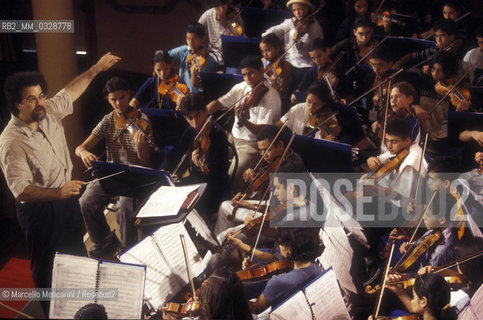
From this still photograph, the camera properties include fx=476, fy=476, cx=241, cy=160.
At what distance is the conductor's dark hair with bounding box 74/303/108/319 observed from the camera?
219 centimetres

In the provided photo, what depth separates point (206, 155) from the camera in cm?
391

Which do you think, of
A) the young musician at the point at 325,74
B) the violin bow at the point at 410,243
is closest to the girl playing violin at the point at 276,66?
the young musician at the point at 325,74

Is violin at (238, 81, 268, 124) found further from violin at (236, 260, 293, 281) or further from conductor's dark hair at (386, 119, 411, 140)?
violin at (236, 260, 293, 281)

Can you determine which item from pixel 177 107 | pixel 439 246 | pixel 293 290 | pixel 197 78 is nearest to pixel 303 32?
pixel 197 78

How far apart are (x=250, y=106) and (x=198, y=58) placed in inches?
39.7

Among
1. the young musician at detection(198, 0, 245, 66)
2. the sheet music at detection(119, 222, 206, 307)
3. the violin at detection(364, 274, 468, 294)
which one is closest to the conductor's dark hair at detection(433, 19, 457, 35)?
the young musician at detection(198, 0, 245, 66)

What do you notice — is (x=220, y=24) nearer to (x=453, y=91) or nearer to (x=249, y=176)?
(x=249, y=176)

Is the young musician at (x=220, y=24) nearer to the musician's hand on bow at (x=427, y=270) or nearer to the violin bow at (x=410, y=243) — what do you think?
the violin bow at (x=410, y=243)

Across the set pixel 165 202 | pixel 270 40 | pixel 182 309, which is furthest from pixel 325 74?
pixel 182 309

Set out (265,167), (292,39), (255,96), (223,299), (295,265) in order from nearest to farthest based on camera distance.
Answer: (223,299) < (295,265) < (265,167) < (255,96) < (292,39)

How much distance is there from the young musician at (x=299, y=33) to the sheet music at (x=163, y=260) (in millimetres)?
2868

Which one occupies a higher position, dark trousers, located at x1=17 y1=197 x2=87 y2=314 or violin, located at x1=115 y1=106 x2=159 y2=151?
violin, located at x1=115 y1=106 x2=159 y2=151

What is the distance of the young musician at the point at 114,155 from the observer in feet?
12.7

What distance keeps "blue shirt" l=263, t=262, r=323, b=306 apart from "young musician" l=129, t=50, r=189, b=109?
2451 millimetres
